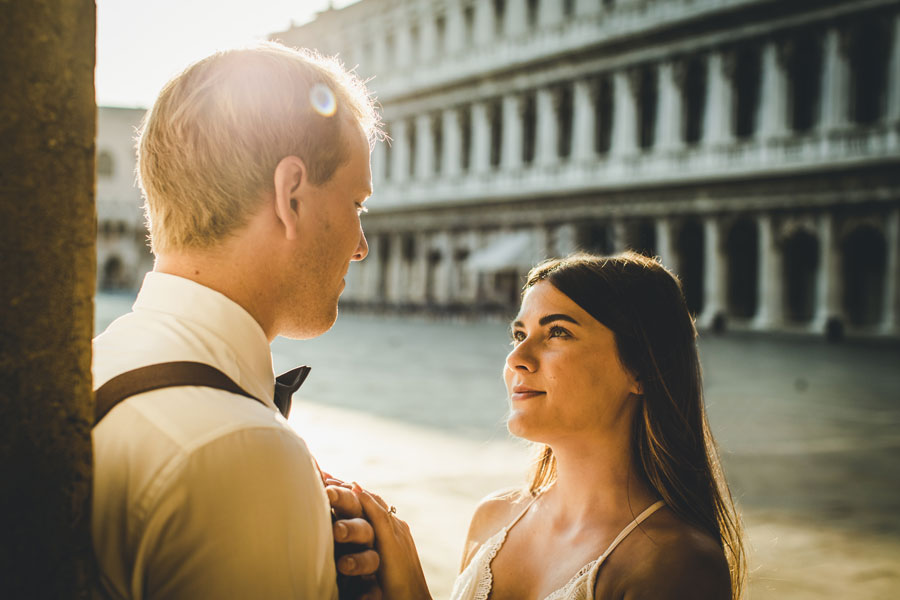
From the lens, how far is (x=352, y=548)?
1288mm

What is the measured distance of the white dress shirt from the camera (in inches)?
36.5

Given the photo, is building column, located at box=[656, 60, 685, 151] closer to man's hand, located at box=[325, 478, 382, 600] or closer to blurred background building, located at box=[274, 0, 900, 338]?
blurred background building, located at box=[274, 0, 900, 338]

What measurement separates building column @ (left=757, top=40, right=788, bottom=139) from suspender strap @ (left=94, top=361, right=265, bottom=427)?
27.1 m

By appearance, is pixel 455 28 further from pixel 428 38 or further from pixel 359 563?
pixel 359 563

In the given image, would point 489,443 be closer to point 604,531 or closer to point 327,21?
point 604,531

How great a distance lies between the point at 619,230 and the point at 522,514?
2773 cm

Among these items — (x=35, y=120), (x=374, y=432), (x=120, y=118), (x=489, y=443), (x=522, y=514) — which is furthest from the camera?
(x=120, y=118)

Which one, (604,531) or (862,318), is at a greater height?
(604,531)

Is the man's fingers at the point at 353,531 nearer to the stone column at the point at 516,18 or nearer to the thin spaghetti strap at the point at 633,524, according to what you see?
the thin spaghetti strap at the point at 633,524

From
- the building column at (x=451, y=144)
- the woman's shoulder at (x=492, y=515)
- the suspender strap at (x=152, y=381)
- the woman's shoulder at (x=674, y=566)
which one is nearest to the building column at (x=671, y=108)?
the building column at (x=451, y=144)

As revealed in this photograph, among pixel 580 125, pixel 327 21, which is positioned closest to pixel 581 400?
pixel 580 125

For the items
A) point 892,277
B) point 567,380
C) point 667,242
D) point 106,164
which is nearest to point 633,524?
point 567,380

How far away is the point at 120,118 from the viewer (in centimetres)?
5716

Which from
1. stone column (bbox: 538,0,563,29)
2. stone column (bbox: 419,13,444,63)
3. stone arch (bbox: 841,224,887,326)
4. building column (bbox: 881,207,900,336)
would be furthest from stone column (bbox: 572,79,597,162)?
building column (bbox: 881,207,900,336)
